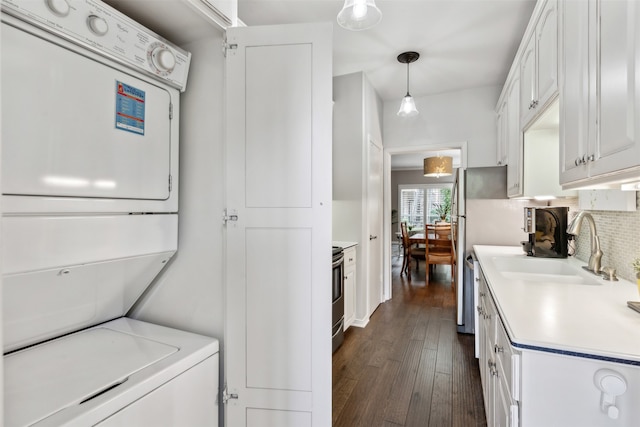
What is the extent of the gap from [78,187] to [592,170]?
1.79m


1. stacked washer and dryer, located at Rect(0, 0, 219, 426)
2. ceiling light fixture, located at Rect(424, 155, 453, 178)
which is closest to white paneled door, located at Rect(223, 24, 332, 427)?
stacked washer and dryer, located at Rect(0, 0, 219, 426)

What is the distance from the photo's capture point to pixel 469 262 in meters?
2.85

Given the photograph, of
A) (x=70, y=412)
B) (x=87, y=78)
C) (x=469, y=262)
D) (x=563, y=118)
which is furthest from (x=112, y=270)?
(x=469, y=262)

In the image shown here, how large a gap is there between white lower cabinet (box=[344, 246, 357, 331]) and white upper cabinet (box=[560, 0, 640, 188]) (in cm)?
188

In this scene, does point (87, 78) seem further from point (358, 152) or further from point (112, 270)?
point (358, 152)

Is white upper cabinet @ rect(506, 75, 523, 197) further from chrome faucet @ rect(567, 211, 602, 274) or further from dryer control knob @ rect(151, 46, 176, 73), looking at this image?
dryer control knob @ rect(151, 46, 176, 73)

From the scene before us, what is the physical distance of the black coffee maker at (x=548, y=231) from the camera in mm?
2154

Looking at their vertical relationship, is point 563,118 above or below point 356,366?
above

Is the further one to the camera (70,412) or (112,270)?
(112,270)

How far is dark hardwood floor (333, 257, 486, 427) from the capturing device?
186cm

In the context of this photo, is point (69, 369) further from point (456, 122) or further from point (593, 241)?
point (456, 122)

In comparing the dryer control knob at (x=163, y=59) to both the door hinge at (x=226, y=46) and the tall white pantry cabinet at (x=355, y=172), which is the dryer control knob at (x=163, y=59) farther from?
the tall white pantry cabinet at (x=355, y=172)

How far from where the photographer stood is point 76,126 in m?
1.05

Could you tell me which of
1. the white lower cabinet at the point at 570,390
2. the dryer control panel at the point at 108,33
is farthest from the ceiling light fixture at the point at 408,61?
the white lower cabinet at the point at 570,390
